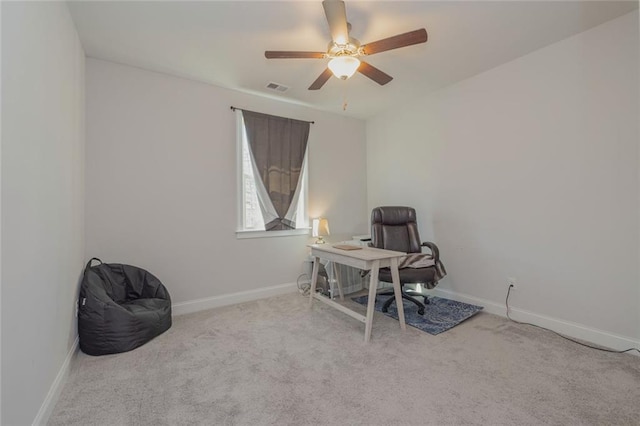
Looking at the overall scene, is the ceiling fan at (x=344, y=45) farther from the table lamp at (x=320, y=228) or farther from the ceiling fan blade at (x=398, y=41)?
the table lamp at (x=320, y=228)

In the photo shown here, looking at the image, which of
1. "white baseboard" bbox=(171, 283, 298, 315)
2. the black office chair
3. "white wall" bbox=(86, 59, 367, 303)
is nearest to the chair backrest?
the black office chair

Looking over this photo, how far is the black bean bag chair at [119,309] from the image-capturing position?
2.18m

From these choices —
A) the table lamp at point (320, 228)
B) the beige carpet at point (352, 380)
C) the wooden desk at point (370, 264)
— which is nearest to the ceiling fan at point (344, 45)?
the wooden desk at point (370, 264)

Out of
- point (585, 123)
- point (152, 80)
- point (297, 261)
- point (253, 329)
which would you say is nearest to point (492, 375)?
point (253, 329)

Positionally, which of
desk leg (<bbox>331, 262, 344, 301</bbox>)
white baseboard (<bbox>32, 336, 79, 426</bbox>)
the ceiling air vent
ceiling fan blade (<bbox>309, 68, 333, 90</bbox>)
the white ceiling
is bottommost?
white baseboard (<bbox>32, 336, 79, 426</bbox>)

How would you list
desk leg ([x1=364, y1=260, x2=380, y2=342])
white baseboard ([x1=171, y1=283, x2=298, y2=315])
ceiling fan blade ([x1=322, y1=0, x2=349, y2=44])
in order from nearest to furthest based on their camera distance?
ceiling fan blade ([x1=322, y1=0, x2=349, y2=44])
desk leg ([x1=364, y1=260, x2=380, y2=342])
white baseboard ([x1=171, y1=283, x2=298, y2=315])

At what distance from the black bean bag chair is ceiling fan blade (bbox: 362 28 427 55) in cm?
271

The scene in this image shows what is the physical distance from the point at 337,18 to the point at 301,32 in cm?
58

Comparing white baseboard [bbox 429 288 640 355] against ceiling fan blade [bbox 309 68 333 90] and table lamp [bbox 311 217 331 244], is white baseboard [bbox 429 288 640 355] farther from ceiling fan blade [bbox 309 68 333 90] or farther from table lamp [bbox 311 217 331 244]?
ceiling fan blade [bbox 309 68 333 90]

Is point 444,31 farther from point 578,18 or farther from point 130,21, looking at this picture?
point 130,21

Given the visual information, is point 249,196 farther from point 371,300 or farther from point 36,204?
point 36,204

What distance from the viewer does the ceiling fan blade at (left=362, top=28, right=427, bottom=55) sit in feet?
6.02

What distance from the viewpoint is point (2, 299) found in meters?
1.10

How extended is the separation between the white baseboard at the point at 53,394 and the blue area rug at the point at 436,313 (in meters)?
2.59
